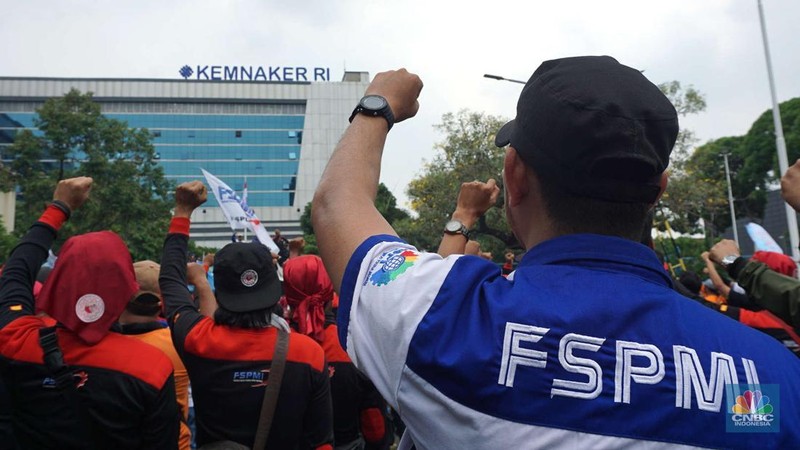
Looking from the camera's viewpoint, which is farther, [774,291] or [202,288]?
[202,288]

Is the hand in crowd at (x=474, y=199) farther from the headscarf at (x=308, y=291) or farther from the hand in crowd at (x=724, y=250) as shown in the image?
the headscarf at (x=308, y=291)

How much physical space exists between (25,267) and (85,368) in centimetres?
61

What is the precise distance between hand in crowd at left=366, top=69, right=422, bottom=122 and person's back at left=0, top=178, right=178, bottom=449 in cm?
182

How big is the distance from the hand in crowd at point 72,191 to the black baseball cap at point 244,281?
2.39 ft

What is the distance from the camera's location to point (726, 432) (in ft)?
3.44

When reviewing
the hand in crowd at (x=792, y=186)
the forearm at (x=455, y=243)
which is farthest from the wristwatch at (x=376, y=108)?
the hand in crowd at (x=792, y=186)

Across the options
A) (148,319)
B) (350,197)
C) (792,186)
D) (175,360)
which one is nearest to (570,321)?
(350,197)

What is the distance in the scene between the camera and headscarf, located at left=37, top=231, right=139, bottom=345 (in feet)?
8.89

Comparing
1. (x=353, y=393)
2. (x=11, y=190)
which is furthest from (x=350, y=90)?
(x=353, y=393)

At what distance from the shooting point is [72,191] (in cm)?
309

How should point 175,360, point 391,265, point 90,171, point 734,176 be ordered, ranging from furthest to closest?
1. point 734,176
2. point 90,171
3. point 175,360
4. point 391,265

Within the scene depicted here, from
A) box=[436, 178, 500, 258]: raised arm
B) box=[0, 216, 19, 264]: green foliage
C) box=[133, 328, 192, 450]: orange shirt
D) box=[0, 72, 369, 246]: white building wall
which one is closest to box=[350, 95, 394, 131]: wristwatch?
box=[436, 178, 500, 258]: raised arm

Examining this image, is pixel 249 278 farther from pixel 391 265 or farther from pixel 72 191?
pixel 391 265

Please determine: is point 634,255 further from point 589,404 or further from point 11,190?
point 11,190
